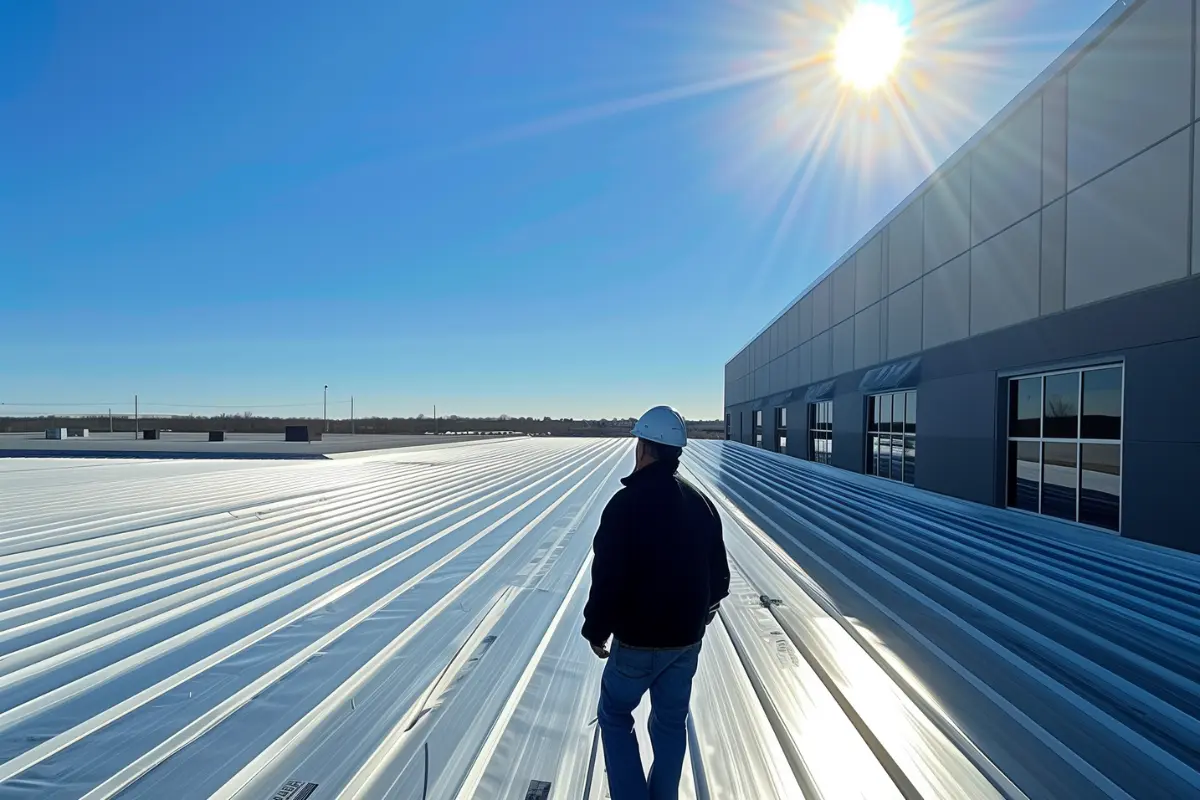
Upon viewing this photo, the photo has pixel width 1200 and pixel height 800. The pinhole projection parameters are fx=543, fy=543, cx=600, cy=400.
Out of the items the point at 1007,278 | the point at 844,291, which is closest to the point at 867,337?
the point at 844,291

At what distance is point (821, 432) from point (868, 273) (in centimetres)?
730

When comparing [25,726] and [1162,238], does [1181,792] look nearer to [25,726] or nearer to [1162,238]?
[25,726]

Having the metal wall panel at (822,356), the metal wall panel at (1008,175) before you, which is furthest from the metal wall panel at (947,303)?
the metal wall panel at (822,356)

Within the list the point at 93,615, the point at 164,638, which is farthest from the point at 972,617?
the point at 93,615

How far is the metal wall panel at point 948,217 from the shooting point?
487 inches

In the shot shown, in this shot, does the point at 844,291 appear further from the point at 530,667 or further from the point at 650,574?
the point at 650,574

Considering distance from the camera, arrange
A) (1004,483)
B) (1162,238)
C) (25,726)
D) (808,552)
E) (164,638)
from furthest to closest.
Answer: (1004,483)
(1162,238)
(808,552)
(164,638)
(25,726)

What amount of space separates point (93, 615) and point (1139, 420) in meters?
12.3

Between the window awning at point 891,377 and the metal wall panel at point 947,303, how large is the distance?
733 millimetres

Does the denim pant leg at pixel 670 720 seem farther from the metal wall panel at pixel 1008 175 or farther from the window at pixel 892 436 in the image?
the window at pixel 892 436

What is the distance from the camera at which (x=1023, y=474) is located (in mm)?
10211

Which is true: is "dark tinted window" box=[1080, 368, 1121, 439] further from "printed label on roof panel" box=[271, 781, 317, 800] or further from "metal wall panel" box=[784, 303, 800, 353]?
"metal wall panel" box=[784, 303, 800, 353]

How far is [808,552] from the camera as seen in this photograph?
685 centimetres

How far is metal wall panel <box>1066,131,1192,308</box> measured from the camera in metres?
7.27
